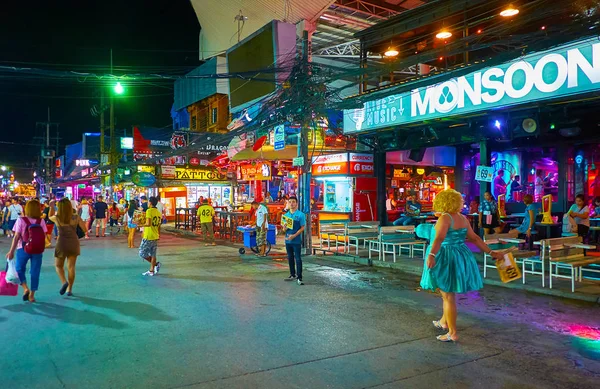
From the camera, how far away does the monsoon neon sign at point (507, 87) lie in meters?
9.70

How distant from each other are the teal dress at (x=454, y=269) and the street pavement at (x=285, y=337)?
762mm

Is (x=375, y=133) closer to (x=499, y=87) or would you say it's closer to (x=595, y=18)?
(x=499, y=87)

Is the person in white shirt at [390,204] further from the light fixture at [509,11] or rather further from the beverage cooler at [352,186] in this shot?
the light fixture at [509,11]

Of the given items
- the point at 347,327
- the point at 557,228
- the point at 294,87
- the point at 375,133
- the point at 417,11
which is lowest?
the point at 347,327

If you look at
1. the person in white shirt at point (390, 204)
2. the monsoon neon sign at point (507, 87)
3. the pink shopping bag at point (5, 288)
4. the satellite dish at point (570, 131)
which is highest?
A: the monsoon neon sign at point (507, 87)

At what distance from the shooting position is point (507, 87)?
11.1 metres

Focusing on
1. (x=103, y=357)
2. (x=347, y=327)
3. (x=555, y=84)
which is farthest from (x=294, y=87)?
(x=103, y=357)

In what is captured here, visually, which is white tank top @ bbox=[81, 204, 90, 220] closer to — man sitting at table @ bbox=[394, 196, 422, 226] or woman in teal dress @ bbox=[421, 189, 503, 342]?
man sitting at table @ bbox=[394, 196, 422, 226]

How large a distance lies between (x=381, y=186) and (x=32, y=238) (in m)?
12.3

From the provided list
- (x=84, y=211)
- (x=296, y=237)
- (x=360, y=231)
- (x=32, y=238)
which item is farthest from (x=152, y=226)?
(x=84, y=211)

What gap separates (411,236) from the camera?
1402 centimetres

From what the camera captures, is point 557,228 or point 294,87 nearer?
point 557,228

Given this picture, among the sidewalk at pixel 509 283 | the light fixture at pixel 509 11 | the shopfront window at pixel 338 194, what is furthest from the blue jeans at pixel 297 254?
the light fixture at pixel 509 11

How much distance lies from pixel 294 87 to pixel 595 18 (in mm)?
8165
